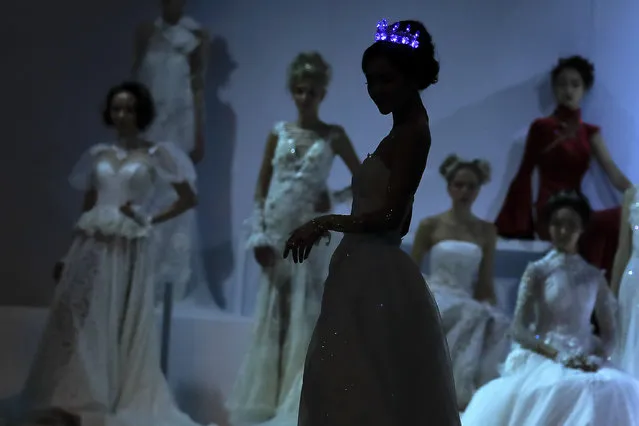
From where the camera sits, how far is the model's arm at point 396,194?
77.4 inches

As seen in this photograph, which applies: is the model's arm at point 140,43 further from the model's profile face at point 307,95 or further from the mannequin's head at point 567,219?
the mannequin's head at point 567,219

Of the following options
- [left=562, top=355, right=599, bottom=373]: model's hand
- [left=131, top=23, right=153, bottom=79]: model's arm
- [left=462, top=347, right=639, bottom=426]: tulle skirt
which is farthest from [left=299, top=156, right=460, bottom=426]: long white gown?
[left=131, top=23, right=153, bottom=79]: model's arm

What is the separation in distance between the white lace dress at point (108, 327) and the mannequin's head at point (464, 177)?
1425mm

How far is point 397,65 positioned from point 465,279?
98.5 inches

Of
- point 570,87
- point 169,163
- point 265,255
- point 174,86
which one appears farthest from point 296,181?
point 570,87

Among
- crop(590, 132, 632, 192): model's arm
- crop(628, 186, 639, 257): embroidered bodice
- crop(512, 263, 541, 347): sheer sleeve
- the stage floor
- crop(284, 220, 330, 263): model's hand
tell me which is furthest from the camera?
crop(590, 132, 632, 192): model's arm

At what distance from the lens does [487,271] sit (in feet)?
14.7

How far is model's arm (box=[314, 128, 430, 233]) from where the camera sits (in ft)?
6.45

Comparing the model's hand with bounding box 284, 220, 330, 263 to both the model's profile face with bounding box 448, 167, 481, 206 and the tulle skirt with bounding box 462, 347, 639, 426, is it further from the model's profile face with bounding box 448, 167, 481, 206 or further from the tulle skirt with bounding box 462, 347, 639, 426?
the model's profile face with bounding box 448, 167, 481, 206

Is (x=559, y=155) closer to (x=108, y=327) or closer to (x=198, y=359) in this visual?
(x=198, y=359)

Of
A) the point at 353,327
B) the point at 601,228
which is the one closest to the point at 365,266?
the point at 353,327

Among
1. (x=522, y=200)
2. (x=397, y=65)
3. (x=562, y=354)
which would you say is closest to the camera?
(x=397, y=65)

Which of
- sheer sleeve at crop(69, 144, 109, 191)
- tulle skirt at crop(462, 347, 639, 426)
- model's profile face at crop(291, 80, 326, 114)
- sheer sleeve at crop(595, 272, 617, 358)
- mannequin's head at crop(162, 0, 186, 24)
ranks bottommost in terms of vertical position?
tulle skirt at crop(462, 347, 639, 426)

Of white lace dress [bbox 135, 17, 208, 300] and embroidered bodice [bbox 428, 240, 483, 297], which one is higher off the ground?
white lace dress [bbox 135, 17, 208, 300]
